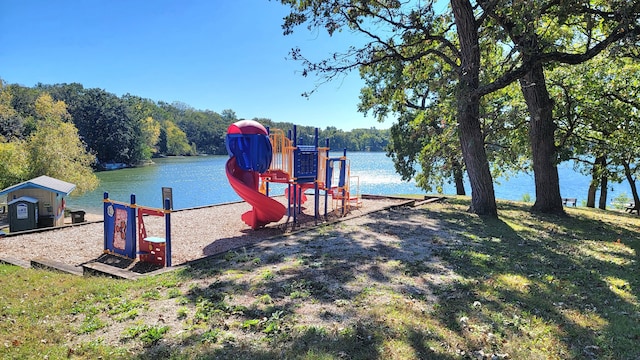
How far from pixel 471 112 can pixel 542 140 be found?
2807 millimetres

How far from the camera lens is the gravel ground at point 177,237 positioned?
796cm

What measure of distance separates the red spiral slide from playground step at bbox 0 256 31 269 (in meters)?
4.59

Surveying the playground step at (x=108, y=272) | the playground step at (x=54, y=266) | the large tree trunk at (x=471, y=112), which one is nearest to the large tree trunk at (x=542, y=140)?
the large tree trunk at (x=471, y=112)

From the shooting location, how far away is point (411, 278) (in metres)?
5.57

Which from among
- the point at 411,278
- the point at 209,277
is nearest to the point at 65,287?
the point at 209,277

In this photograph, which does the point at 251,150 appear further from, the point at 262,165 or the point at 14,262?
the point at 14,262

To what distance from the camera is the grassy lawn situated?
3.60 metres

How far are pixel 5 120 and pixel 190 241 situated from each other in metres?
49.9

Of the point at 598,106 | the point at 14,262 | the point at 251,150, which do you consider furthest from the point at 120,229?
the point at 598,106

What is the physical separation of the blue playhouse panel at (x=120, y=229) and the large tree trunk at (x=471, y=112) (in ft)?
27.5

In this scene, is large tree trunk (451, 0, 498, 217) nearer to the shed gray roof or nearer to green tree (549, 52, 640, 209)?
green tree (549, 52, 640, 209)

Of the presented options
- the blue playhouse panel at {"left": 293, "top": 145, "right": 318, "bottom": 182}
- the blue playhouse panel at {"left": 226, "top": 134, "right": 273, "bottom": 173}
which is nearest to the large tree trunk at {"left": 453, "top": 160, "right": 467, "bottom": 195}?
the blue playhouse panel at {"left": 293, "top": 145, "right": 318, "bottom": 182}

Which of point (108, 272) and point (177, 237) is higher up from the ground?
point (108, 272)

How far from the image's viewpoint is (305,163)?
1153cm
